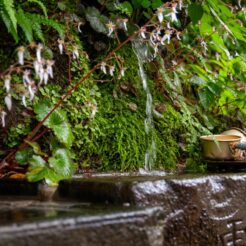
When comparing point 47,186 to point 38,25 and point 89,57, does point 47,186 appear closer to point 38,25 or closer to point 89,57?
point 38,25

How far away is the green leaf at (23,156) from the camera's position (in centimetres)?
238

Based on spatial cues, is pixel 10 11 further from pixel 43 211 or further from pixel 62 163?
pixel 43 211

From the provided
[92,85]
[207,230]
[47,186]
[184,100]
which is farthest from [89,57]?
[207,230]

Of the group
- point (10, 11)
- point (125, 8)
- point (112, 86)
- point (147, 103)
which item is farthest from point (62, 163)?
point (125, 8)

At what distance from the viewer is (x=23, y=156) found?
2.40 m

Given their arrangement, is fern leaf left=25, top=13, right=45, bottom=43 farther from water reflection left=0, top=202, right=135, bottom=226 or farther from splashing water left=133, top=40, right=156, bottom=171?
water reflection left=0, top=202, right=135, bottom=226

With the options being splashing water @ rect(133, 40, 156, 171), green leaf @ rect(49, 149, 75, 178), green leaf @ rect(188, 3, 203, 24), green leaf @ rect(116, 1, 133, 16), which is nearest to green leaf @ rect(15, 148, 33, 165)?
green leaf @ rect(49, 149, 75, 178)

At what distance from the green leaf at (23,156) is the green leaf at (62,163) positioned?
12cm

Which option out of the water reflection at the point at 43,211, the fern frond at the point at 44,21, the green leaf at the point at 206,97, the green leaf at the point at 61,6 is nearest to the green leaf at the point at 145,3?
the green leaf at the point at 61,6

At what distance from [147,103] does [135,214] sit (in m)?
1.98

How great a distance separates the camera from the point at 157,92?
3.64m

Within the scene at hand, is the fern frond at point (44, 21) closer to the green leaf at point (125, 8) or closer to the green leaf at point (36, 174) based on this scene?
the green leaf at point (125, 8)

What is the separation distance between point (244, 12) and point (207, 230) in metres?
2.52

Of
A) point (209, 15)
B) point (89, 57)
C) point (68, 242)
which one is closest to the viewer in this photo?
point (68, 242)
